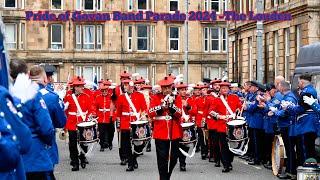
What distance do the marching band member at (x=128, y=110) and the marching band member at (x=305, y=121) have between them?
444 centimetres

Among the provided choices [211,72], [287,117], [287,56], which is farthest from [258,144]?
[211,72]

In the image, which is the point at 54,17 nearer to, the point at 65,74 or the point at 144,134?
the point at 65,74

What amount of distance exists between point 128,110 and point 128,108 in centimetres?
5

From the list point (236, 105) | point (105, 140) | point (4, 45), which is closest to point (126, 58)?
point (105, 140)

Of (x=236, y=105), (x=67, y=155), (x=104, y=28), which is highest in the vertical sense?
(x=104, y=28)

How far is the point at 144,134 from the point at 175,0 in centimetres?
4672

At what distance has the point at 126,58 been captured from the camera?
61812 millimetres

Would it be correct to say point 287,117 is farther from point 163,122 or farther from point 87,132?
point 87,132

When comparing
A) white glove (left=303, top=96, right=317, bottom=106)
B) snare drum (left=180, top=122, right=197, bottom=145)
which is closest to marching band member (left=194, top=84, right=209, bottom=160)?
snare drum (left=180, top=122, right=197, bottom=145)

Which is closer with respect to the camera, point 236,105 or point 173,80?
point 173,80

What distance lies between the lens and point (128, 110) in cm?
1836

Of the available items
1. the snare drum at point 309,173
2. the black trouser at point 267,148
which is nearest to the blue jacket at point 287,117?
the black trouser at point 267,148

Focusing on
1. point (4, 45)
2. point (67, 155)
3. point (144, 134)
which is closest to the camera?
point (4, 45)

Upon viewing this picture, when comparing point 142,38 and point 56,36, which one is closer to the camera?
point 56,36
